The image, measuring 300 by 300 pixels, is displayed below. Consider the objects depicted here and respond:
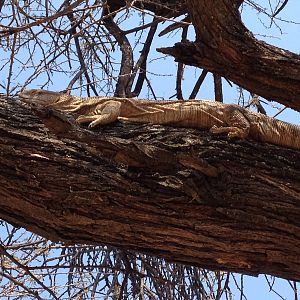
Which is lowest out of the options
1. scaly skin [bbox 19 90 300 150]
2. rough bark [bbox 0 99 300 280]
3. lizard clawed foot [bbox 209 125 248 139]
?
rough bark [bbox 0 99 300 280]

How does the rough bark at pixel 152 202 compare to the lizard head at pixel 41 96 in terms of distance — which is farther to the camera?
the lizard head at pixel 41 96

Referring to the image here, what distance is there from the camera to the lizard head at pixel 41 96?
3.90 meters

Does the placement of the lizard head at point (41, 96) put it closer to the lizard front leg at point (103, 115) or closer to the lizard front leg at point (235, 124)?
the lizard front leg at point (103, 115)

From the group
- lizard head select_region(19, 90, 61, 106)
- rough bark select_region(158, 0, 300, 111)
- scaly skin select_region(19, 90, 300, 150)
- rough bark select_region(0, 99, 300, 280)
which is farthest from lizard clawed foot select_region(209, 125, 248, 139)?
lizard head select_region(19, 90, 61, 106)

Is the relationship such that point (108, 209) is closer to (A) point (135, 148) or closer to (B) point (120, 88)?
(A) point (135, 148)

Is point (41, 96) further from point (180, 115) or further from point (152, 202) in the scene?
point (152, 202)

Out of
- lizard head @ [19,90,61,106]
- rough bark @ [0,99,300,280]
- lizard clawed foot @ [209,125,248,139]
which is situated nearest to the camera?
rough bark @ [0,99,300,280]

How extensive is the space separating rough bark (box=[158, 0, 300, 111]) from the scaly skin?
194mm

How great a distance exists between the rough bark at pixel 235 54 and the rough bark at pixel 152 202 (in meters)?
0.69

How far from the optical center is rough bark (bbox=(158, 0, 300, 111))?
10.9ft

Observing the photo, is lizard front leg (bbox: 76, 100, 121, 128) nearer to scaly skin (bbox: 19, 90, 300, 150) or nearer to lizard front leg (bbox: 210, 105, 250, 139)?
scaly skin (bbox: 19, 90, 300, 150)

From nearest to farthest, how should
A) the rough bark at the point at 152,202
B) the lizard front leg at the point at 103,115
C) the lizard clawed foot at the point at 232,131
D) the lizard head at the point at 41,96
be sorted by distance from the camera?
1. the rough bark at the point at 152,202
2. the lizard clawed foot at the point at 232,131
3. the lizard front leg at the point at 103,115
4. the lizard head at the point at 41,96

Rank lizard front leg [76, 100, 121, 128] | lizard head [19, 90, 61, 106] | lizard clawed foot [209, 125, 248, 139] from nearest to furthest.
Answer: lizard clawed foot [209, 125, 248, 139], lizard front leg [76, 100, 121, 128], lizard head [19, 90, 61, 106]

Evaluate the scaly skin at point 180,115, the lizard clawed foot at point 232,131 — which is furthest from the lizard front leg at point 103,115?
the lizard clawed foot at point 232,131
